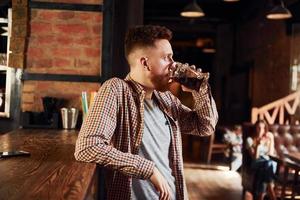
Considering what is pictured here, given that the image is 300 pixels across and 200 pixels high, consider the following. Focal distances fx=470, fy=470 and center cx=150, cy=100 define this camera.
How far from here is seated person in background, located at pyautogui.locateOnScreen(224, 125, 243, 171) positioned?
7.56m

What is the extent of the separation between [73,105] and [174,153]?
200 cm

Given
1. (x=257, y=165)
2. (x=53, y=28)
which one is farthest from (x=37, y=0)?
(x=257, y=165)

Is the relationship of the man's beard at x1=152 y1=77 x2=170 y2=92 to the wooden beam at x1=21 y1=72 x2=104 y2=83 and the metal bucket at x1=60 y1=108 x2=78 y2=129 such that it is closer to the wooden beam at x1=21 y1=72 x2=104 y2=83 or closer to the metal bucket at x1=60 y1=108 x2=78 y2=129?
the metal bucket at x1=60 y1=108 x2=78 y2=129

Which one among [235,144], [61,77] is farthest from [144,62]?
[235,144]

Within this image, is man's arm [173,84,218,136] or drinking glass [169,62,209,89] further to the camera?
man's arm [173,84,218,136]

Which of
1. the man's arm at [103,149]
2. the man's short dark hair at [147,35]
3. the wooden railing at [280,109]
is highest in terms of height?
the man's short dark hair at [147,35]

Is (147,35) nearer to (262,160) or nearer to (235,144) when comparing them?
(262,160)

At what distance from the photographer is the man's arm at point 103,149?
1.49 metres

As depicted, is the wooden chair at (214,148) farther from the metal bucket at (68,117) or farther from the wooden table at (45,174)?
the wooden table at (45,174)

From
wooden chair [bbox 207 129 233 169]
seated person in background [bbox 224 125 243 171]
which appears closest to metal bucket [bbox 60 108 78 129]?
seated person in background [bbox 224 125 243 171]

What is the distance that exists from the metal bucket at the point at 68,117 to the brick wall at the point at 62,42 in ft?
0.66

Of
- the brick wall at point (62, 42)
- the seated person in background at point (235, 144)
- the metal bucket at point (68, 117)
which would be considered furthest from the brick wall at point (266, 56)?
the metal bucket at point (68, 117)

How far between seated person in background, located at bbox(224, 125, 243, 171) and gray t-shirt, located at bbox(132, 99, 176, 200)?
5.90 meters

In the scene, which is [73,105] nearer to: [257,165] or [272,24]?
[257,165]
